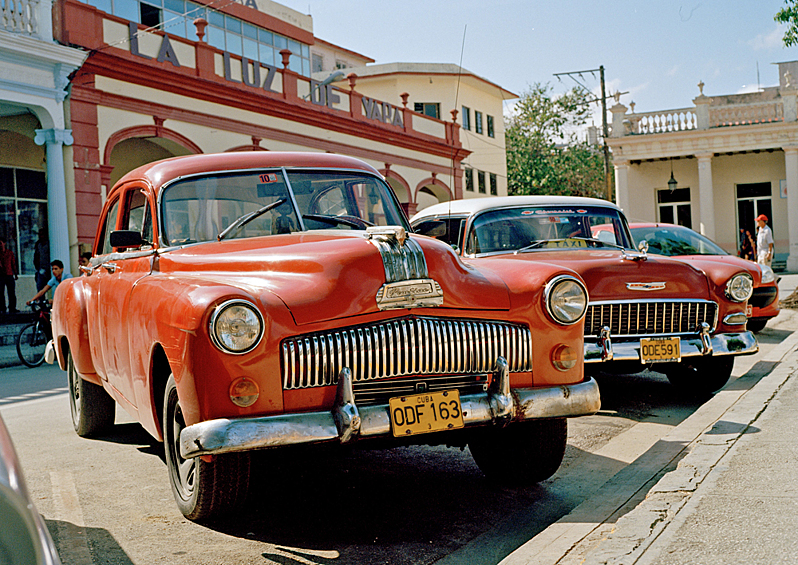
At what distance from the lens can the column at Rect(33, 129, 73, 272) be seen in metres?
15.7

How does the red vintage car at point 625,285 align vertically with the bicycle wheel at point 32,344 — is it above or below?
above

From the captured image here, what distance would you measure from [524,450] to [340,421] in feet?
4.64

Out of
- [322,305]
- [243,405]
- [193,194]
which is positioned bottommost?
[243,405]

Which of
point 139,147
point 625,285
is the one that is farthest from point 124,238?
point 139,147

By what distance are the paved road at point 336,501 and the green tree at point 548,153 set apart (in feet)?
141

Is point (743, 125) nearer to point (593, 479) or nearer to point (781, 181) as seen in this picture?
point (781, 181)

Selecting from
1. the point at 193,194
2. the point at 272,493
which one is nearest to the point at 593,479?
the point at 272,493

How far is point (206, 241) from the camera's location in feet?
15.0

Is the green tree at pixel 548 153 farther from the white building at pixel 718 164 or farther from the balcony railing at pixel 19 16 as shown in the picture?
the balcony railing at pixel 19 16

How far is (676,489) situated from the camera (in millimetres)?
3742

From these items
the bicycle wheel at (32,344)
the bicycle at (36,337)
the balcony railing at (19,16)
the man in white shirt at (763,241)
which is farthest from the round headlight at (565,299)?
the man in white shirt at (763,241)

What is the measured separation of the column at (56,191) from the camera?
15734mm

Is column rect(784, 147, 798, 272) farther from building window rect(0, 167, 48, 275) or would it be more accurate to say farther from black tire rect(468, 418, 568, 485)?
black tire rect(468, 418, 568, 485)

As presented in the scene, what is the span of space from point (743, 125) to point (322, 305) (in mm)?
30454
